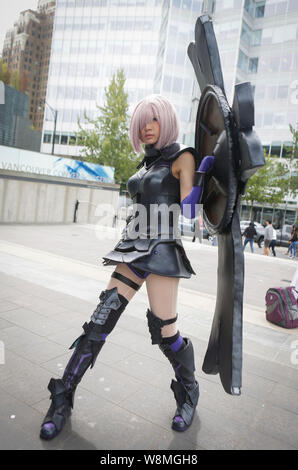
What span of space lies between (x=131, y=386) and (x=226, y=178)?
1704mm

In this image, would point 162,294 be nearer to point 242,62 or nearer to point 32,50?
point 242,62

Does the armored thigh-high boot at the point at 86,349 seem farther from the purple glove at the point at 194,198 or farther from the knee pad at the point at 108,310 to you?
the purple glove at the point at 194,198

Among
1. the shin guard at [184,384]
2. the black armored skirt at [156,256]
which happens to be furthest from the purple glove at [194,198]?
the shin guard at [184,384]

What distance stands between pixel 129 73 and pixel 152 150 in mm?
49334

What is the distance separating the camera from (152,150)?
2199 millimetres

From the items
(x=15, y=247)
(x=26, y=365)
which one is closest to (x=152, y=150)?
(x=26, y=365)

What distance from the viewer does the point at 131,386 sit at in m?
2.58

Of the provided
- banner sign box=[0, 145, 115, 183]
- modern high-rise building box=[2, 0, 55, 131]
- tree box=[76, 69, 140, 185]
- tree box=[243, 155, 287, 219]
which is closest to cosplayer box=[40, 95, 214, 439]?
banner sign box=[0, 145, 115, 183]

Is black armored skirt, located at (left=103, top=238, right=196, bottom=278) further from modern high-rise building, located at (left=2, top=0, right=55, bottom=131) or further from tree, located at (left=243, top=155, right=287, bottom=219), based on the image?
modern high-rise building, located at (left=2, top=0, right=55, bottom=131)

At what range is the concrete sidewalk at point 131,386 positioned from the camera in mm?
2045

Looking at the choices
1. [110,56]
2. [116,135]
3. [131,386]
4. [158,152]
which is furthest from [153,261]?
[110,56]

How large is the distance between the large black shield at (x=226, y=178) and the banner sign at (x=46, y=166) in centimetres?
1093

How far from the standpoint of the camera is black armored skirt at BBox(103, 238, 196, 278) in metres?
2.02

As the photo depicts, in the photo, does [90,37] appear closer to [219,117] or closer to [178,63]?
[178,63]
